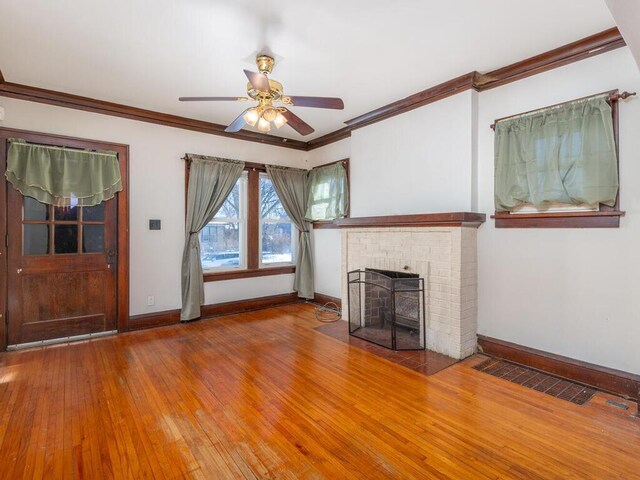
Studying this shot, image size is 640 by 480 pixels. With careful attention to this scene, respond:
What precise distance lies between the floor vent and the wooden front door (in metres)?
4.23

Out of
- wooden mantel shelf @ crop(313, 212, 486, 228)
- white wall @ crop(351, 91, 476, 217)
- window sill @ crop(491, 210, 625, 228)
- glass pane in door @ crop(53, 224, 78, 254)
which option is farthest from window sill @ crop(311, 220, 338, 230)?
glass pane in door @ crop(53, 224, 78, 254)

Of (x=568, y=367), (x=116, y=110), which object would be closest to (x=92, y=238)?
(x=116, y=110)

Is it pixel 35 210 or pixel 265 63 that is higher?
pixel 265 63

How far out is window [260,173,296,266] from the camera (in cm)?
544

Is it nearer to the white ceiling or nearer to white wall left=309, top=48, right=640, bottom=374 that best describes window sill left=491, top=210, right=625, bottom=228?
white wall left=309, top=48, right=640, bottom=374

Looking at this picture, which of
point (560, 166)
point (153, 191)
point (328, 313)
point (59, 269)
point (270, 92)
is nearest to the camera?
point (270, 92)

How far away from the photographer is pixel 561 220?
2.84 meters

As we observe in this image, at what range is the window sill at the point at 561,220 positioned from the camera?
2.59m

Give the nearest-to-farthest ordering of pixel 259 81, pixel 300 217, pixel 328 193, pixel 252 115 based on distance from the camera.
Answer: pixel 259 81
pixel 252 115
pixel 328 193
pixel 300 217

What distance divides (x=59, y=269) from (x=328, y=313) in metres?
3.40

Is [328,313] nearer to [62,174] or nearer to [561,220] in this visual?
[561,220]

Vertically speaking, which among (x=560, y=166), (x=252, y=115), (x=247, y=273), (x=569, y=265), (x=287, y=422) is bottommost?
(x=287, y=422)

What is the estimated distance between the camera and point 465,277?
3277mm

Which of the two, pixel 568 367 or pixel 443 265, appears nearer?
pixel 568 367
